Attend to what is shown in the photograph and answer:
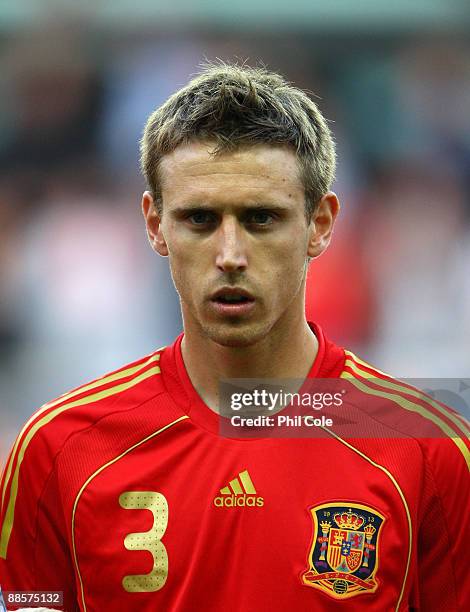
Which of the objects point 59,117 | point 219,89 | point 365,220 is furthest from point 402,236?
point 219,89

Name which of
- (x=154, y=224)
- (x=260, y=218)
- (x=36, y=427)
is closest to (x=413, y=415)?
(x=260, y=218)

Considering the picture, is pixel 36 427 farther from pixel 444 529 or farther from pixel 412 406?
pixel 444 529

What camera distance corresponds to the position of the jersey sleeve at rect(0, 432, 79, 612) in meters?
3.16

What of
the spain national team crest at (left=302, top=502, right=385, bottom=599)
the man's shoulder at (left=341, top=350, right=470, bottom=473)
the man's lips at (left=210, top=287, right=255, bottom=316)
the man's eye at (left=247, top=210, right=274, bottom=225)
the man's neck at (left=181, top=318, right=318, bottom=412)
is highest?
the man's eye at (left=247, top=210, right=274, bottom=225)

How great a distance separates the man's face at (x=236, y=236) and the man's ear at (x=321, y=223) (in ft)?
0.33

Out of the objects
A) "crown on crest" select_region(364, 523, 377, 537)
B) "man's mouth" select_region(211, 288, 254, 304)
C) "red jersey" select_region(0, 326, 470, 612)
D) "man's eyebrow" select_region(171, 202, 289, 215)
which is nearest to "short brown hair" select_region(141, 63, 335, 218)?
"man's eyebrow" select_region(171, 202, 289, 215)

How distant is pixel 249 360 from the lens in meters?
3.22

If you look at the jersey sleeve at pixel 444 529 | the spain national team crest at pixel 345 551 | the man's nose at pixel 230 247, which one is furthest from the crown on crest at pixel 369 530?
the man's nose at pixel 230 247

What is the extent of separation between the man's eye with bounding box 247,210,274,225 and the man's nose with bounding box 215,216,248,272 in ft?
0.17

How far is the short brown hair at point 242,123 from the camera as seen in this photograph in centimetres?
313

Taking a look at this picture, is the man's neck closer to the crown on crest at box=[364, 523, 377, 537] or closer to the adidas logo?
the adidas logo

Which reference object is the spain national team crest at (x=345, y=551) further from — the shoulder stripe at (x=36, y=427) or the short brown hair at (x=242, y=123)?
the short brown hair at (x=242, y=123)

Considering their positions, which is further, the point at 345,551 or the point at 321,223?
the point at 321,223

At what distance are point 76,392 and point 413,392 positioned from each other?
3.26 ft
